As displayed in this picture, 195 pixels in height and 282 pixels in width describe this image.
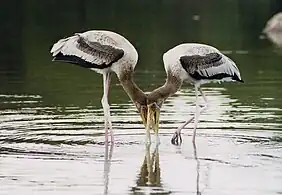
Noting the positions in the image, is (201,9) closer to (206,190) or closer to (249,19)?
(249,19)

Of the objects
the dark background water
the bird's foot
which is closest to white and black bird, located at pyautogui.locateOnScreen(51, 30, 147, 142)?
the bird's foot

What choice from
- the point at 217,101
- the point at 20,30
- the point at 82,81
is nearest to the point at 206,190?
the point at 217,101

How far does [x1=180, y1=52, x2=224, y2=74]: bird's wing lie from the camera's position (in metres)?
15.4

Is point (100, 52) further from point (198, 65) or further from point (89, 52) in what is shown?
point (198, 65)

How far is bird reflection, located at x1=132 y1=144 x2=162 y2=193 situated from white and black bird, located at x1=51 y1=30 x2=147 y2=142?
1.06 metres

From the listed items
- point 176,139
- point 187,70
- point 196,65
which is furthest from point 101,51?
point 176,139

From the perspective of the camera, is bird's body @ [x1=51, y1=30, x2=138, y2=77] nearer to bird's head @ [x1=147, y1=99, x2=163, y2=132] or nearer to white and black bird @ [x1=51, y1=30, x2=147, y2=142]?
white and black bird @ [x1=51, y1=30, x2=147, y2=142]

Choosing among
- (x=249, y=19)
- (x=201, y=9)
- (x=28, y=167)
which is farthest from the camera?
(x=201, y=9)

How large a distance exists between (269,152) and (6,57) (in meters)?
21.0

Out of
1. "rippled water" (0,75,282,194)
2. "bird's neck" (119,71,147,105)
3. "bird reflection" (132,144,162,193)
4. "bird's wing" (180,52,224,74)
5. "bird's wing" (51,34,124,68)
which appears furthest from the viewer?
"bird's wing" (180,52,224,74)

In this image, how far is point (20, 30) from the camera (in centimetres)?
5162

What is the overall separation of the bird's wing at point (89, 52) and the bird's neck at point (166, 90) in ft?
2.65

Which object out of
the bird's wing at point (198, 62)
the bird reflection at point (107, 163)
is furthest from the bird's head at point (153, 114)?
the bird's wing at point (198, 62)

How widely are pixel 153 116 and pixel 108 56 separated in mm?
1209
